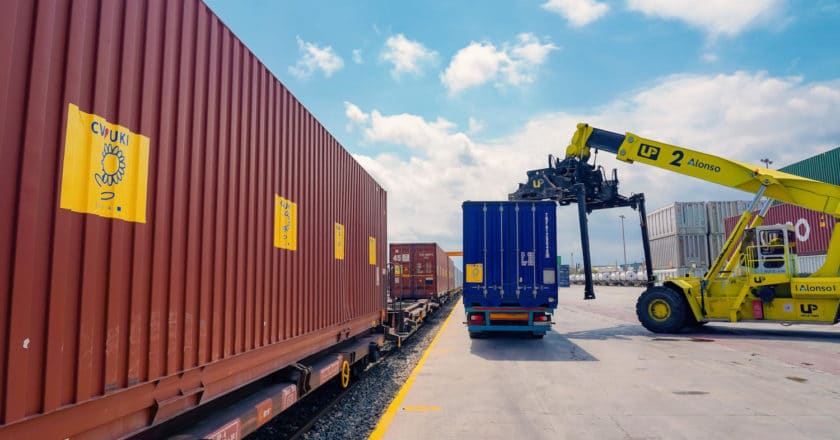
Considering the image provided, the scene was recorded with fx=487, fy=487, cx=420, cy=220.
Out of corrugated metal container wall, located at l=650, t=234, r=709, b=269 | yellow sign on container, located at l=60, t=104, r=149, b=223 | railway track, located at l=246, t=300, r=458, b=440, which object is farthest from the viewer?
corrugated metal container wall, located at l=650, t=234, r=709, b=269

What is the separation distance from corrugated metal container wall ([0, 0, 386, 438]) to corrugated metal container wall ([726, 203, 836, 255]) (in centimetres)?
2553

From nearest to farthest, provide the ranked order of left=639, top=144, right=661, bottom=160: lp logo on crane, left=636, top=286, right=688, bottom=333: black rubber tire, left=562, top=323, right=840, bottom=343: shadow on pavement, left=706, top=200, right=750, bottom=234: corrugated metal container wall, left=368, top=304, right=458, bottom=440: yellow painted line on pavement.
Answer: left=368, top=304, right=458, bottom=440: yellow painted line on pavement
left=562, top=323, right=840, bottom=343: shadow on pavement
left=636, top=286, right=688, bottom=333: black rubber tire
left=639, top=144, right=661, bottom=160: lp logo on crane
left=706, top=200, right=750, bottom=234: corrugated metal container wall

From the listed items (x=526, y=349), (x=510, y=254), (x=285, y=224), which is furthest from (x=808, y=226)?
(x=285, y=224)

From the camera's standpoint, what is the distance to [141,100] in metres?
2.98

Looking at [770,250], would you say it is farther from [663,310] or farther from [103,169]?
[103,169]

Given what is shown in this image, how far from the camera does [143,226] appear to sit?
2955 millimetres

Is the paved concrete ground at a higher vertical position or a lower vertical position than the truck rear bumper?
lower

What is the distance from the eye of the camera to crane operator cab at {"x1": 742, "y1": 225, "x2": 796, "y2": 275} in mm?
12398

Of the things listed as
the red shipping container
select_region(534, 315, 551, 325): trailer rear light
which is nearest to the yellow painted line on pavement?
select_region(534, 315, 551, 325): trailer rear light

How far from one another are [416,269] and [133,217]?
17.8 metres

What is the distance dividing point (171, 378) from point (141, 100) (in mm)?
1790

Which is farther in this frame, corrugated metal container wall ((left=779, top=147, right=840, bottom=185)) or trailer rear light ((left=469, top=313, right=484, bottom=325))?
corrugated metal container wall ((left=779, top=147, right=840, bottom=185))

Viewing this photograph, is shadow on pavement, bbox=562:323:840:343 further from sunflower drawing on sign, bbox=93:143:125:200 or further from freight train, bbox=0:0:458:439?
sunflower drawing on sign, bbox=93:143:125:200

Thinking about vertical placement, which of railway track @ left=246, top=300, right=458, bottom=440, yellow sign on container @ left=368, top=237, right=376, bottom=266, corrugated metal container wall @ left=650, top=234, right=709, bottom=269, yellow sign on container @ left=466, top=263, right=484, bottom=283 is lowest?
railway track @ left=246, top=300, right=458, bottom=440
